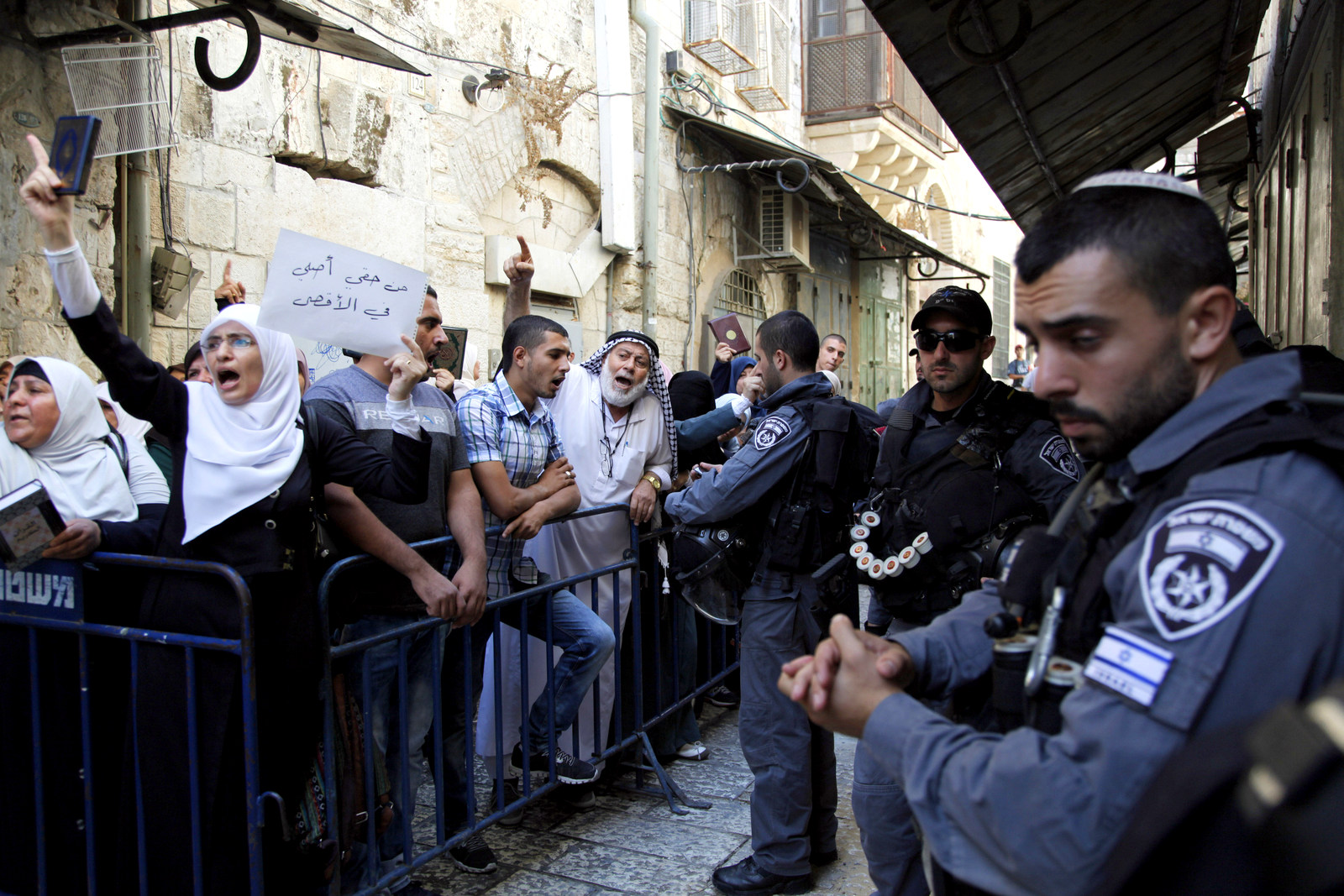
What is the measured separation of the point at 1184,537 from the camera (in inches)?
43.1

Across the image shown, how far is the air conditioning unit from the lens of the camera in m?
12.7

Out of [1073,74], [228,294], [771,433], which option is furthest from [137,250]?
[1073,74]

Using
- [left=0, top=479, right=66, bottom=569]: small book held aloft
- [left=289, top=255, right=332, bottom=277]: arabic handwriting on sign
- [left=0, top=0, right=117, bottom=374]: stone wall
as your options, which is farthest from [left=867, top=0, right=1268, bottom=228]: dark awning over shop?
[left=0, top=0, right=117, bottom=374]: stone wall

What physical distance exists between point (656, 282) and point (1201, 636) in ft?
31.8

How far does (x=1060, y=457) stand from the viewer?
280cm

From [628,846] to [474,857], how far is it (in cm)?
60

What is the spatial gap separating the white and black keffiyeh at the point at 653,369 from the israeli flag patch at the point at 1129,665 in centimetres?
321

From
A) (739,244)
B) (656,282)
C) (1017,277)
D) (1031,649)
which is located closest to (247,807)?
(1031,649)

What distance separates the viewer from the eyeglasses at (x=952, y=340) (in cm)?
298

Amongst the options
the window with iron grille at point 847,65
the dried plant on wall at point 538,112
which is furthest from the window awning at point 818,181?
the dried plant on wall at point 538,112

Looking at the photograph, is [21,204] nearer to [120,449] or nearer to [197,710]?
[120,449]

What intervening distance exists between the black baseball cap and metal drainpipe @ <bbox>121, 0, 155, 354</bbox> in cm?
411

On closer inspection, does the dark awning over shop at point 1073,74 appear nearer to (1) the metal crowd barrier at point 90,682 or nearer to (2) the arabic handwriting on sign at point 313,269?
(2) the arabic handwriting on sign at point 313,269

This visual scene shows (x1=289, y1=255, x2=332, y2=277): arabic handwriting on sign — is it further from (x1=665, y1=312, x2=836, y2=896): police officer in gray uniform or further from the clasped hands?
the clasped hands
